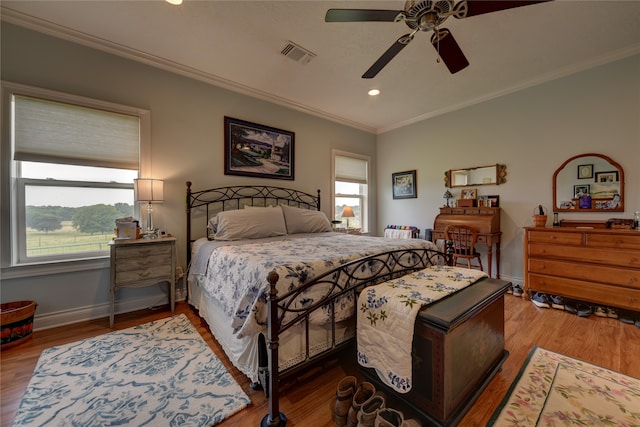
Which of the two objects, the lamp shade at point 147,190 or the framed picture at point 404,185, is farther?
the framed picture at point 404,185

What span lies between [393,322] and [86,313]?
9.80 feet

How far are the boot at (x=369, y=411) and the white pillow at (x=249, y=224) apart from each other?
1930 millimetres

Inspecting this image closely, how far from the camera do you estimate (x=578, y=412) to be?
134cm

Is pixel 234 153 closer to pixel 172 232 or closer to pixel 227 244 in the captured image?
pixel 172 232

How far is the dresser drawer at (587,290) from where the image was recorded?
232 centimetres

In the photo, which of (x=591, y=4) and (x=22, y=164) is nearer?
(x=591, y=4)

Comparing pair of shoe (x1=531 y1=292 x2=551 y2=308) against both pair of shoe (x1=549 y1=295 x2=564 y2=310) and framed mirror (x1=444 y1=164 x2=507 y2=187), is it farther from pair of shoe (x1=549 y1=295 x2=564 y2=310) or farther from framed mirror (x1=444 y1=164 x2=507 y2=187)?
framed mirror (x1=444 y1=164 x2=507 y2=187)

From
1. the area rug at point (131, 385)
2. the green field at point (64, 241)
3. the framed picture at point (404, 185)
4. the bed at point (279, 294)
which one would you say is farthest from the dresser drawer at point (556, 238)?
the green field at point (64, 241)

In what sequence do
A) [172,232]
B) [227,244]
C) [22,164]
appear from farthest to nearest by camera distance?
→ [172,232] → [227,244] → [22,164]

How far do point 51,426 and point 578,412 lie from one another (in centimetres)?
284

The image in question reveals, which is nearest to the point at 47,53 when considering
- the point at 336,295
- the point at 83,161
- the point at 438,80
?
the point at 83,161

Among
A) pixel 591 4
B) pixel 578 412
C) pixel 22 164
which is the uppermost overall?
pixel 591 4

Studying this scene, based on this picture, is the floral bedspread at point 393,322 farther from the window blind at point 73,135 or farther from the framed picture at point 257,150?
the window blind at point 73,135

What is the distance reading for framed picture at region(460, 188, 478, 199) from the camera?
379 centimetres
